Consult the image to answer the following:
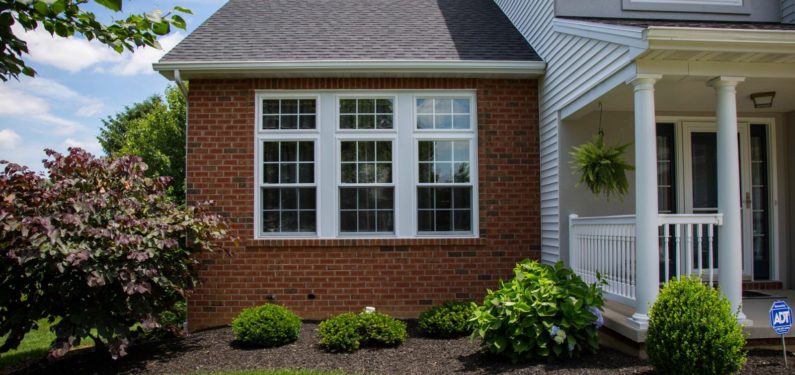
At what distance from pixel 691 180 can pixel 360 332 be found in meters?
4.69

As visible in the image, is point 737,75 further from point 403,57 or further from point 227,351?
point 227,351

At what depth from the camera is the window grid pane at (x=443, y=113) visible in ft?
25.1

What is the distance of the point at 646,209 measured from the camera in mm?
5258

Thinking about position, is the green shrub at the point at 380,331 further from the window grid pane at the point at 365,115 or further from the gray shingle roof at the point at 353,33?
the gray shingle roof at the point at 353,33

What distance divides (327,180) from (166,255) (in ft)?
7.12

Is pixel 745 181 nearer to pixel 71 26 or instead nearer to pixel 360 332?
pixel 360 332

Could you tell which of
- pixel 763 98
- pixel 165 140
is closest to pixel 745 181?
pixel 763 98

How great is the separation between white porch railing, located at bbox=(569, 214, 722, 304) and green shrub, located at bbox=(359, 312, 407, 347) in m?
2.21

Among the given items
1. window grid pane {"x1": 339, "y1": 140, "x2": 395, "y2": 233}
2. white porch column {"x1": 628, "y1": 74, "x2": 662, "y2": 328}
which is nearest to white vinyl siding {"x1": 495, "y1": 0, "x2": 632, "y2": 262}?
white porch column {"x1": 628, "y1": 74, "x2": 662, "y2": 328}

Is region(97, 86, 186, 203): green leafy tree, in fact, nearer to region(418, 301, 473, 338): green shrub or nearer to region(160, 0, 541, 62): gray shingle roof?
region(160, 0, 541, 62): gray shingle roof

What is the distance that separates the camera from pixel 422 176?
7.59 metres

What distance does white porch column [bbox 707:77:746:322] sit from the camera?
5.28 m

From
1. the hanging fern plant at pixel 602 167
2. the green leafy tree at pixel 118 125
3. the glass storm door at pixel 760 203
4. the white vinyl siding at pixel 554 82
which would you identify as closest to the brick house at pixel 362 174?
the white vinyl siding at pixel 554 82

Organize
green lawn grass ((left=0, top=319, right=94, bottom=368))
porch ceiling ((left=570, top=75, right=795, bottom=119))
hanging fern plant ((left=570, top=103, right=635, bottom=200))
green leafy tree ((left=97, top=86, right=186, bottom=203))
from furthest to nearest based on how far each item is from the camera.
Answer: green leafy tree ((left=97, top=86, right=186, bottom=203)) → green lawn grass ((left=0, top=319, right=94, bottom=368)) → hanging fern plant ((left=570, top=103, right=635, bottom=200)) → porch ceiling ((left=570, top=75, right=795, bottom=119))
